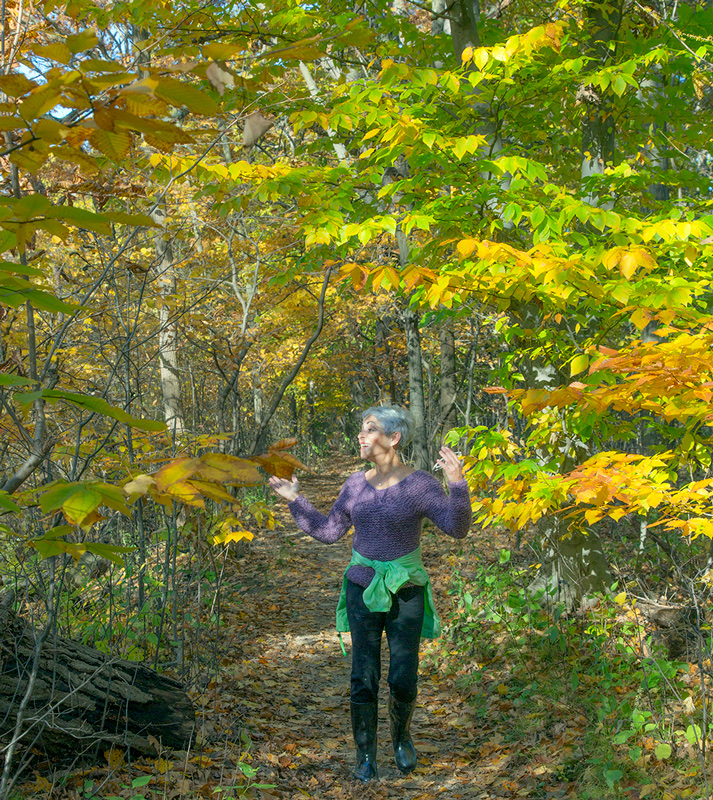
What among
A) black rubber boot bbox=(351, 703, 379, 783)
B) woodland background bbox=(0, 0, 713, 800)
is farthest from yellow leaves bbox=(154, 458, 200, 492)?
black rubber boot bbox=(351, 703, 379, 783)

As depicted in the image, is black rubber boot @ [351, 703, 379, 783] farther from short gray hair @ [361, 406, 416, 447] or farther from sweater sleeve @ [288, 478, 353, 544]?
short gray hair @ [361, 406, 416, 447]

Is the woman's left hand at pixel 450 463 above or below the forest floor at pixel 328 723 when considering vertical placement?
above

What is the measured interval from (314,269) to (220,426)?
6.48 feet

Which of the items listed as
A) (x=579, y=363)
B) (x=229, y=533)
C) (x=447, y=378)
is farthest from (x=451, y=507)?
(x=447, y=378)

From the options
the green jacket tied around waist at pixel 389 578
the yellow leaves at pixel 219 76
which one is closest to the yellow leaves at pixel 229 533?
the green jacket tied around waist at pixel 389 578

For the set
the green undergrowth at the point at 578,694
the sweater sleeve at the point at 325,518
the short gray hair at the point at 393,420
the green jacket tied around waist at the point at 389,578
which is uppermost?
the short gray hair at the point at 393,420

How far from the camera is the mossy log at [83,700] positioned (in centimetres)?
299

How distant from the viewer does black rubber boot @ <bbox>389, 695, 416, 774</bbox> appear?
3596mm

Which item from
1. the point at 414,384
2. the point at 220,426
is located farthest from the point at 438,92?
the point at 414,384

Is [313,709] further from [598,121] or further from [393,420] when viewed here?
[598,121]

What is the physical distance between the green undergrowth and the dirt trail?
28cm

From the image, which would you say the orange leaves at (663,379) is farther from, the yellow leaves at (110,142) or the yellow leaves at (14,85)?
the yellow leaves at (14,85)

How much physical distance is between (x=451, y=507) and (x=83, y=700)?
2044 mm

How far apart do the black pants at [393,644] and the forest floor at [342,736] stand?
0.53 m
